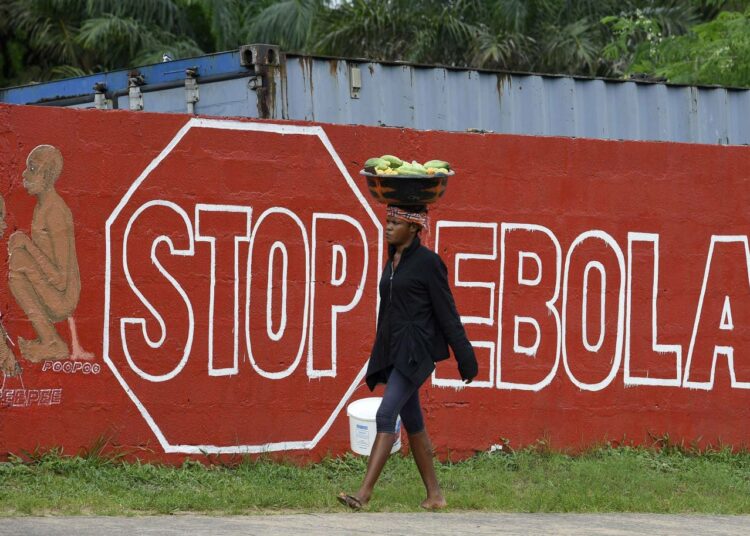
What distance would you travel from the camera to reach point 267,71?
9.33 metres

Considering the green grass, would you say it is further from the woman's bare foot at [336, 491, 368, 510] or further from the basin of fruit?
the basin of fruit

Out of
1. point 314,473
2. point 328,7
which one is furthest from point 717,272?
point 328,7

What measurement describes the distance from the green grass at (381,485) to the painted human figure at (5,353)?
1.59 ft

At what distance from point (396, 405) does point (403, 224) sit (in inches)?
35.7

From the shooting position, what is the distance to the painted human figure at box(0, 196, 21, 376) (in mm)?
6812

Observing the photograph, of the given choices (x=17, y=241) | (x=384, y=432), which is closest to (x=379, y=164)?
(x=384, y=432)

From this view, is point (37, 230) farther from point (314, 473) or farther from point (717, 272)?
point (717, 272)

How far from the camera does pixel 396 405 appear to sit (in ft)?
20.9

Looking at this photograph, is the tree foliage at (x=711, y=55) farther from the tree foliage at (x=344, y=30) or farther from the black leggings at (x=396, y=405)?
the black leggings at (x=396, y=405)

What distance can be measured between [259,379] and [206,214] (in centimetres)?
103

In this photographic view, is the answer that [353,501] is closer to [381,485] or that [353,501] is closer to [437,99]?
[381,485]

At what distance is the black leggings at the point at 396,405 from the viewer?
633cm

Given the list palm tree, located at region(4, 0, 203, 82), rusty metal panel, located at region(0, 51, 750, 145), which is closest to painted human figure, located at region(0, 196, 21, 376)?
rusty metal panel, located at region(0, 51, 750, 145)

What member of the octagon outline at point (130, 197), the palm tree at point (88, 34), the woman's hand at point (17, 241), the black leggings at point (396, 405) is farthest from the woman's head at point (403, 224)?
the palm tree at point (88, 34)
